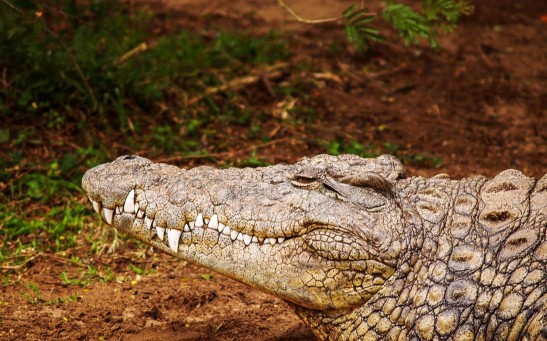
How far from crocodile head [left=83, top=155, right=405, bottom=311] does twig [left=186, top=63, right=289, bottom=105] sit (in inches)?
133

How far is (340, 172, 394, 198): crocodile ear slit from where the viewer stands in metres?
3.52

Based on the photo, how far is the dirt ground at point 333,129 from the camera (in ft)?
13.8

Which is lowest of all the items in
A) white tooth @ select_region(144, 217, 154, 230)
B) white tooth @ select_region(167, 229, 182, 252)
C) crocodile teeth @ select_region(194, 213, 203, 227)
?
white tooth @ select_region(167, 229, 182, 252)

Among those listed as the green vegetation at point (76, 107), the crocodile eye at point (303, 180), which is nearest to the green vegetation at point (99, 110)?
the green vegetation at point (76, 107)

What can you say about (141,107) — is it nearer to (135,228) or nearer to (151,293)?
(151,293)

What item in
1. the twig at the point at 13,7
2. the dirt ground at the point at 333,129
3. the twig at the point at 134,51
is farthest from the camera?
the twig at the point at 134,51

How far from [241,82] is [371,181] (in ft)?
13.5

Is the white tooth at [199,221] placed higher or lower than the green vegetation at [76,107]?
higher

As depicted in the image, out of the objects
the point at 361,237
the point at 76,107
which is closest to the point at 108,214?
the point at 361,237

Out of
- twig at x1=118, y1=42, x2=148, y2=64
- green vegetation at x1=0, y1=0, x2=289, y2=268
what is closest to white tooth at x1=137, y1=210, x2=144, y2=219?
green vegetation at x1=0, y1=0, x2=289, y2=268

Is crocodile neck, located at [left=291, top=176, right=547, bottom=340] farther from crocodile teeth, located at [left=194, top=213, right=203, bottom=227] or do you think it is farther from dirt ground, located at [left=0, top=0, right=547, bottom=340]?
dirt ground, located at [left=0, top=0, right=547, bottom=340]

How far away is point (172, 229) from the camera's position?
3570mm

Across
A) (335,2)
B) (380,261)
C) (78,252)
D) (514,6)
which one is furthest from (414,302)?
(514,6)

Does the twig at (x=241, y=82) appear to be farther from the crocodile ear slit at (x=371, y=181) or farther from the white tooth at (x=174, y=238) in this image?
the crocodile ear slit at (x=371, y=181)
